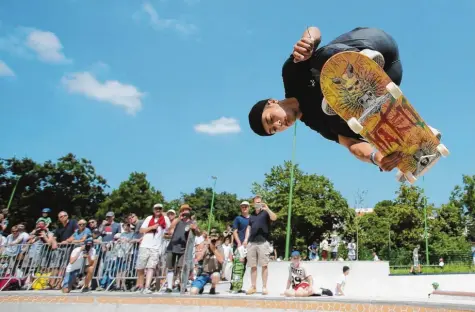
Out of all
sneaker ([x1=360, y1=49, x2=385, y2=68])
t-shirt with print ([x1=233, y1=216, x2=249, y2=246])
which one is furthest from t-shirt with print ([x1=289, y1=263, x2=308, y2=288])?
sneaker ([x1=360, y1=49, x2=385, y2=68])

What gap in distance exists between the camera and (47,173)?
1764 inches

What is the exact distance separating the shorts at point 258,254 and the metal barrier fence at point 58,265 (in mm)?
1811

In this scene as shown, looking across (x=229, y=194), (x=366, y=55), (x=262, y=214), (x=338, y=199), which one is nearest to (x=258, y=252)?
(x=262, y=214)

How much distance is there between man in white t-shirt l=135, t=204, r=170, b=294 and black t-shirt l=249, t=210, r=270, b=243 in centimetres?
180

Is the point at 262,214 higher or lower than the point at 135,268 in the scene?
higher

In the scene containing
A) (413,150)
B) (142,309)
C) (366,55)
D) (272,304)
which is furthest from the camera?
(142,309)

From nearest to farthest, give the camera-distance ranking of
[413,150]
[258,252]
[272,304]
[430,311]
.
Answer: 1. [413,150]
2. [430,311]
3. [272,304]
4. [258,252]

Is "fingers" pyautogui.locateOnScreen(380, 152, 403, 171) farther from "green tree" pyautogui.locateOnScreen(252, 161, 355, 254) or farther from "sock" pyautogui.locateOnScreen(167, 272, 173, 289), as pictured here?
"green tree" pyautogui.locateOnScreen(252, 161, 355, 254)

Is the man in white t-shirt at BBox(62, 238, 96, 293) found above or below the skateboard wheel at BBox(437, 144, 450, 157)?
below

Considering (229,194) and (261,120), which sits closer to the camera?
(261,120)

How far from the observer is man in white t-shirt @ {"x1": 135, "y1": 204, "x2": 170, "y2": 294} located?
700 cm

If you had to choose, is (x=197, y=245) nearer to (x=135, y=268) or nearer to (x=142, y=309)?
(x=135, y=268)

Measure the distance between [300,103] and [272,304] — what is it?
280 cm

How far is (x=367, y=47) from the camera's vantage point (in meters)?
3.49
